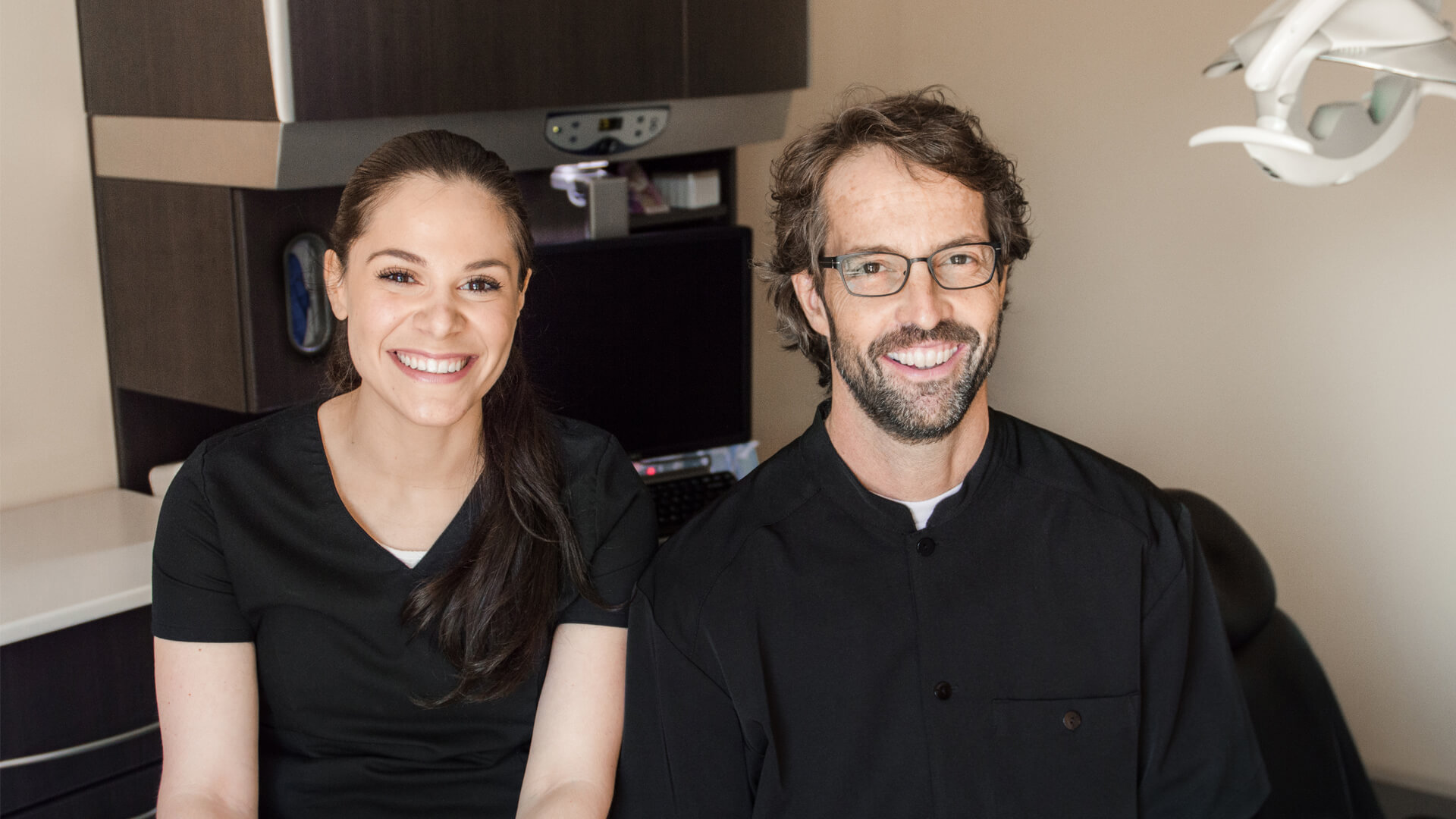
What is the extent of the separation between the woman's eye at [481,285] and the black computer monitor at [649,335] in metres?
0.73

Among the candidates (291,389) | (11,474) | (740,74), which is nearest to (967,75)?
(740,74)

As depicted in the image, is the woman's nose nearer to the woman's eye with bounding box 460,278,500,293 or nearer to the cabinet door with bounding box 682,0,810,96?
the woman's eye with bounding box 460,278,500,293

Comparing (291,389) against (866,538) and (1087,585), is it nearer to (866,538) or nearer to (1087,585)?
(866,538)

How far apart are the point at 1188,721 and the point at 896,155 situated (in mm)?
704

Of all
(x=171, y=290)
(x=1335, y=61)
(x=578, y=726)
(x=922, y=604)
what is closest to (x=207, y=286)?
(x=171, y=290)

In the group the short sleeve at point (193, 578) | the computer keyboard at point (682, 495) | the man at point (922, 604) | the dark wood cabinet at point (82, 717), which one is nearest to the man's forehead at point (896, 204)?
the man at point (922, 604)

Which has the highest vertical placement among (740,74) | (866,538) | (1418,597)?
(740,74)

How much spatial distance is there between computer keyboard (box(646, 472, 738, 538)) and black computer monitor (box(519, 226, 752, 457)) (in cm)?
10


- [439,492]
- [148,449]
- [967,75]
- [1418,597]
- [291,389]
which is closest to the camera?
[439,492]

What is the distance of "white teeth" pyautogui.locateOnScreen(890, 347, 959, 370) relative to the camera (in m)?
1.50

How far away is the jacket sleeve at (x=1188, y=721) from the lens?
1.52 meters

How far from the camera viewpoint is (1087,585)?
1.54 meters

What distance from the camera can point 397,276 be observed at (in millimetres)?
1586

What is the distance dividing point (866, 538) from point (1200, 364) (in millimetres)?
1538
